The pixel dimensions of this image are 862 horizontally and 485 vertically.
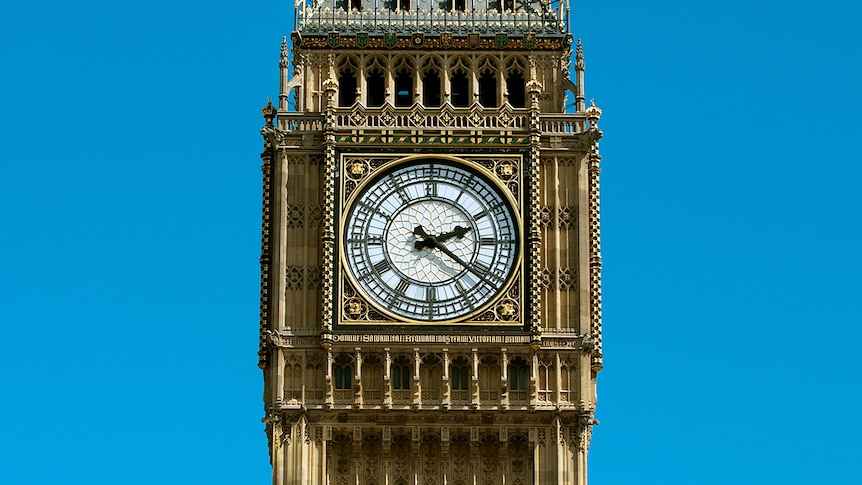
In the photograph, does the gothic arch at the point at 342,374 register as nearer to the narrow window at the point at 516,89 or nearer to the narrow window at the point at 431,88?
the narrow window at the point at 431,88

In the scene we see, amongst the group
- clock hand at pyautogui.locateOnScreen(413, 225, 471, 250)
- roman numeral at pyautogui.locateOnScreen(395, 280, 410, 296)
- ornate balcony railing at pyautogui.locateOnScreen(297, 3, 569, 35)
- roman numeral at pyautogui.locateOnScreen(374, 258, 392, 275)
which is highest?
ornate balcony railing at pyautogui.locateOnScreen(297, 3, 569, 35)

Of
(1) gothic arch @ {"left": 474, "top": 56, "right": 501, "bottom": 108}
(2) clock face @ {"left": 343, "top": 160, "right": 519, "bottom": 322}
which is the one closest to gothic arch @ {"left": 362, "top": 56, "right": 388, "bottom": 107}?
(1) gothic arch @ {"left": 474, "top": 56, "right": 501, "bottom": 108}

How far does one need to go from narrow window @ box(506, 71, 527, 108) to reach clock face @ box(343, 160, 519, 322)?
2.13 m

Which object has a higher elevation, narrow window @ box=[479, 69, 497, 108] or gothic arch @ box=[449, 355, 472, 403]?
narrow window @ box=[479, 69, 497, 108]

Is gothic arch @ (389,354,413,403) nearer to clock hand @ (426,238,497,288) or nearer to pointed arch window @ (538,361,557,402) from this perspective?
clock hand @ (426,238,497,288)

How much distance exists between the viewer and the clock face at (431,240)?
54.3 meters

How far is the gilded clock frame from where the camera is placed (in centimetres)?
5397

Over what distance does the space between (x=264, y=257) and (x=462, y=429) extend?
4.92 m

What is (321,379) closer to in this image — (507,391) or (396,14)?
(507,391)

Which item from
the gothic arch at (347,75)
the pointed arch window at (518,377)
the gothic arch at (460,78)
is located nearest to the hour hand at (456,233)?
the pointed arch window at (518,377)

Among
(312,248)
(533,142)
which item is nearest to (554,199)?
(533,142)

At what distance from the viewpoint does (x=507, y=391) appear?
176 ft

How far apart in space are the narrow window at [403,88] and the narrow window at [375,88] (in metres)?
0.32

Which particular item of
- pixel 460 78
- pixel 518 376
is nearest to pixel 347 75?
pixel 460 78
